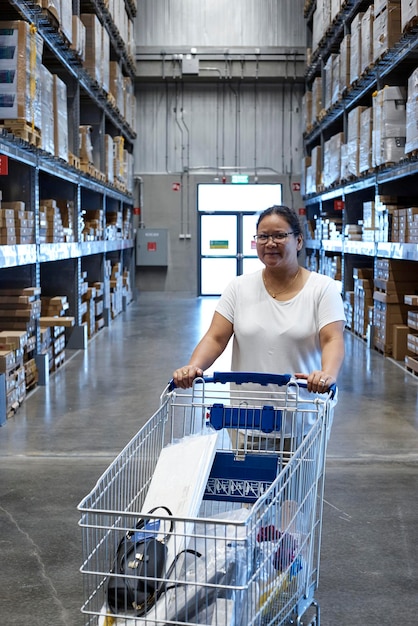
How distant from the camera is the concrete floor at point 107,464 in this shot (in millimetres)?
3223

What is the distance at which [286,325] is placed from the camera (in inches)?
123

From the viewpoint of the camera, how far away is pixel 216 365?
930 centimetres

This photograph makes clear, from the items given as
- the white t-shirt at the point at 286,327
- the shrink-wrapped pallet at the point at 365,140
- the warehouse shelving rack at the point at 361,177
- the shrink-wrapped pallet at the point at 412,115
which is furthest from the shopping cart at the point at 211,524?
the shrink-wrapped pallet at the point at 365,140

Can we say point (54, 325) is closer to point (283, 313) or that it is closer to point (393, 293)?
point (393, 293)

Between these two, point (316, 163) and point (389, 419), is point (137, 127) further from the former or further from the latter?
point (389, 419)

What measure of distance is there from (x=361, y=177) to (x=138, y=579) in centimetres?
990

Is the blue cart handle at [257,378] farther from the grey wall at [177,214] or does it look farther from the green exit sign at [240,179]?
the green exit sign at [240,179]

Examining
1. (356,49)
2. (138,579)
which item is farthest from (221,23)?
(138,579)

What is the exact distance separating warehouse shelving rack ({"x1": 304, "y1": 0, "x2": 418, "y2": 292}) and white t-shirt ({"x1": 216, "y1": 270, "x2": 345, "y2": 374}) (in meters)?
5.33

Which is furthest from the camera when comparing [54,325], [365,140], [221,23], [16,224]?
[221,23]

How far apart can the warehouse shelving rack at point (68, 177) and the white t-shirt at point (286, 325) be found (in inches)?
147

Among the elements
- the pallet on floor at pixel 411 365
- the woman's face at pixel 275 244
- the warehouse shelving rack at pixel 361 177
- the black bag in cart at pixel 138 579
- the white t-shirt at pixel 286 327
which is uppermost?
the warehouse shelving rack at pixel 361 177

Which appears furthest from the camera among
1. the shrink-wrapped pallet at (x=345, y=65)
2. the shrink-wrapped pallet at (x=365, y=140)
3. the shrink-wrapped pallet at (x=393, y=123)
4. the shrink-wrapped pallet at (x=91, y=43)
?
the shrink-wrapped pallet at (x=345, y=65)

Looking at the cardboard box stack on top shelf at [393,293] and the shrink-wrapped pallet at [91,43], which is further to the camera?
the shrink-wrapped pallet at [91,43]
